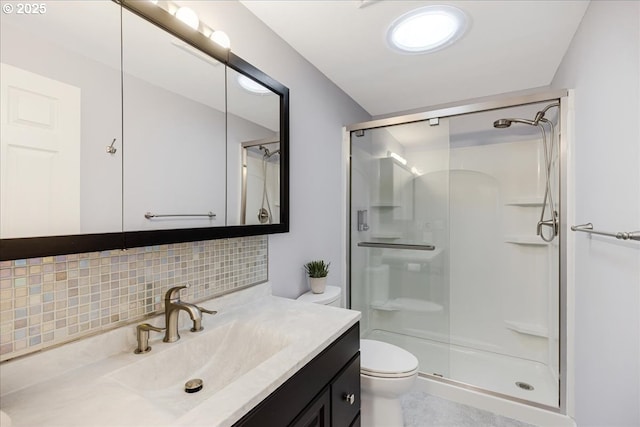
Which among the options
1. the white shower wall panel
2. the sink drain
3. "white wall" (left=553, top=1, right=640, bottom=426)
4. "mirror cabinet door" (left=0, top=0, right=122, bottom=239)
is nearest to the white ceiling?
"white wall" (left=553, top=1, right=640, bottom=426)

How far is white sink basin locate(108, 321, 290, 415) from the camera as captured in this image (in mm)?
854

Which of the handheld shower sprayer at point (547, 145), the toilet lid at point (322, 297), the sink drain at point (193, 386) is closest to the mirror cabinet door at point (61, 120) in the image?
the sink drain at point (193, 386)

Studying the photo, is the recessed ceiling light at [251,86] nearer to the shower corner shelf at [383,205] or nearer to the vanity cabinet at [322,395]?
the vanity cabinet at [322,395]

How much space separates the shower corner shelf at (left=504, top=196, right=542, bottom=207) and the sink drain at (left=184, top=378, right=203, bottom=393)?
256 cm

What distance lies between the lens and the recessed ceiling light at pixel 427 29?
4.94 feet

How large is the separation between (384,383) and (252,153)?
1.31m

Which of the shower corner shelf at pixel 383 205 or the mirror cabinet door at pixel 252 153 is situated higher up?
the mirror cabinet door at pixel 252 153

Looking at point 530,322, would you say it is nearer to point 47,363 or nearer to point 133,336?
point 133,336

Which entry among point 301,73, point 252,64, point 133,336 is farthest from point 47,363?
point 301,73

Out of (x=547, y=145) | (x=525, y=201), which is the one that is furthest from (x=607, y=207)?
(x=525, y=201)

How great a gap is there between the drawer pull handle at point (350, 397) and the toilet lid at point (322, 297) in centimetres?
56

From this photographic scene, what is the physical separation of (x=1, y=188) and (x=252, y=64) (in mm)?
1172

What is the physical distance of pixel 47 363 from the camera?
0.78 meters

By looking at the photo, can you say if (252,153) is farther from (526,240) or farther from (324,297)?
(526,240)
